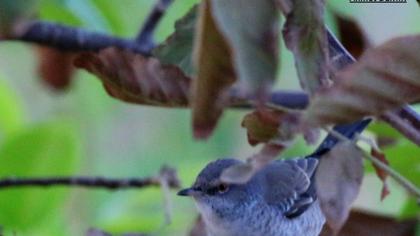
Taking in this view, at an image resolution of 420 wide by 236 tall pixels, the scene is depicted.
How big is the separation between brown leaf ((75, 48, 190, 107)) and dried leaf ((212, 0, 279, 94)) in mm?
269

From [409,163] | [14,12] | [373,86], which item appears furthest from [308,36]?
[409,163]

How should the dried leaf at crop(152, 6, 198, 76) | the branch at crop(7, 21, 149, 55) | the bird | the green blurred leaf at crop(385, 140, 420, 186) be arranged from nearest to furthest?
the dried leaf at crop(152, 6, 198, 76) < the green blurred leaf at crop(385, 140, 420, 186) < the branch at crop(7, 21, 149, 55) < the bird

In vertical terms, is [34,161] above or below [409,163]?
below

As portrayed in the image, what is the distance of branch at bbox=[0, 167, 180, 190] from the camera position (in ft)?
5.07

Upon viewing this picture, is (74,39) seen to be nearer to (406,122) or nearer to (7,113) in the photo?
(7,113)

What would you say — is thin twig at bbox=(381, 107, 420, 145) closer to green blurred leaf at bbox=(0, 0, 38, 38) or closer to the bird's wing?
green blurred leaf at bbox=(0, 0, 38, 38)

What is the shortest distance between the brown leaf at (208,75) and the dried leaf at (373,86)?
7 centimetres

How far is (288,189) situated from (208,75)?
1493 mm

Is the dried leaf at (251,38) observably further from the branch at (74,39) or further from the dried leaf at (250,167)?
the branch at (74,39)

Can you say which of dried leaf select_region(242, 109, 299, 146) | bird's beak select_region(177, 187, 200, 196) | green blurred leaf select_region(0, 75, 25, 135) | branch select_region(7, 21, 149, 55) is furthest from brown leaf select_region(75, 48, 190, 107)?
bird's beak select_region(177, 187, 200, 196)

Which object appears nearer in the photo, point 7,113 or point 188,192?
point 7,113

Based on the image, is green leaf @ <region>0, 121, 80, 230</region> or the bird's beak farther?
the bird's beak

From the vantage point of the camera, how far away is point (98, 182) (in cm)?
170

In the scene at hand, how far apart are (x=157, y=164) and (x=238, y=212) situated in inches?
49.0
